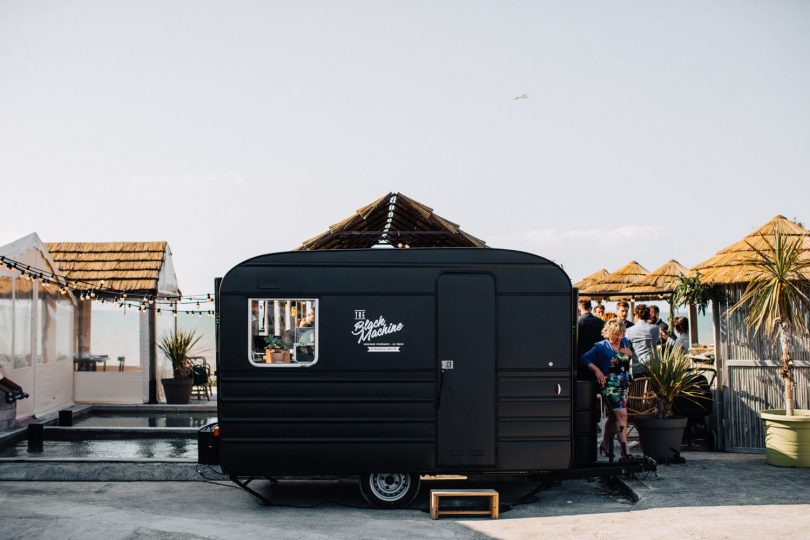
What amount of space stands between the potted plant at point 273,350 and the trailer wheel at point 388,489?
1.49 metres

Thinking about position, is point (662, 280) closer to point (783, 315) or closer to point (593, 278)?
point (593, 278)

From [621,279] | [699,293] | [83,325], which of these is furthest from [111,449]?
[621,279]

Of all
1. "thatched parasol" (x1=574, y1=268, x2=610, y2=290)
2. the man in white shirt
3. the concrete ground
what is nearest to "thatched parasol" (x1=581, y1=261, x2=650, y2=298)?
"thatched parasol" (x1=574, y1=268, x2=610, y2=290)

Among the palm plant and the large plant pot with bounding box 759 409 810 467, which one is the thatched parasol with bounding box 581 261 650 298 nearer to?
the palm plant

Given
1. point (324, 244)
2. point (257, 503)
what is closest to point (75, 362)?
point (324, 244)

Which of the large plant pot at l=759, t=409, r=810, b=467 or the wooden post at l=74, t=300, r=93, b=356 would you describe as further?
the wooden post at l=74, t=300, r=93, b=356

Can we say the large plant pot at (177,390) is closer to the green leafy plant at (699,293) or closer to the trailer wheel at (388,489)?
the trailer wheel at (388,489)

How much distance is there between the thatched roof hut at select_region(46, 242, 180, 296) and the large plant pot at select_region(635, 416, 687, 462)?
10.0 meters

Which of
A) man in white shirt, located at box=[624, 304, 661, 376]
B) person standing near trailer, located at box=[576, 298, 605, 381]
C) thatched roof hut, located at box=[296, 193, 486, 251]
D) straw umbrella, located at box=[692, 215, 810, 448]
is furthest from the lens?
thatched roof hut, located at box=[296, 193, 486, 251]

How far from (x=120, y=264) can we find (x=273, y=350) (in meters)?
9.46

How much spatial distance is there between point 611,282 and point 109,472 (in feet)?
49.8

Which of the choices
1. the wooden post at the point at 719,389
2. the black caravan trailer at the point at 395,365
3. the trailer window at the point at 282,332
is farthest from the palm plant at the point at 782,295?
the trailer window at the point at 282,332

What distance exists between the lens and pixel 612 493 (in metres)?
9.19

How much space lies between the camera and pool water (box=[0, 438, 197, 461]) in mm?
10898
